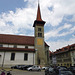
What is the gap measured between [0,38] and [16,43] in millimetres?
6677

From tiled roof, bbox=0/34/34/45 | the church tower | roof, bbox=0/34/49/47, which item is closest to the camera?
the church tower

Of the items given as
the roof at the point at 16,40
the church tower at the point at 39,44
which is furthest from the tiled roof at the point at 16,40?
the church tower at the point at 39,44

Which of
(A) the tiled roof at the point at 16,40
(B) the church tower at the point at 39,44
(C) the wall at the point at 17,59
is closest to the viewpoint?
(C) the wall at the point at 17,59

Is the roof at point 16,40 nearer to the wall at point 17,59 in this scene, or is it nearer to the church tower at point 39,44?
the church tower at point 39,44

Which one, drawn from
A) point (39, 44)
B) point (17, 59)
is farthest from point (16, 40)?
point (39, 44)

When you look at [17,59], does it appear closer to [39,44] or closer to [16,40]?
[16,40]

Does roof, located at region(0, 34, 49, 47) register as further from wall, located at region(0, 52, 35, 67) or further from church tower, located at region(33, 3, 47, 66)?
wall, located at region(0, 52, 35, 67)

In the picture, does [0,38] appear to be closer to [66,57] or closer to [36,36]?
[36,36]

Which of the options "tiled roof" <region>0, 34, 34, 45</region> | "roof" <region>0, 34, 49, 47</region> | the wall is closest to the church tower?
the wall

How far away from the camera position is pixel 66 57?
46.4 meters

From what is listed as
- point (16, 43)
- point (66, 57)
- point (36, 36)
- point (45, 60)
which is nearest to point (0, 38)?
point (16, 43)

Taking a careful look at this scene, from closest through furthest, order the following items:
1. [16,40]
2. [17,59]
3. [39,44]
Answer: [17,59]
[39,44]
[16,40]

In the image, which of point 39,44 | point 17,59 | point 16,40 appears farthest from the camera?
point 16,40

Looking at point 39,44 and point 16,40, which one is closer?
point 39,44
